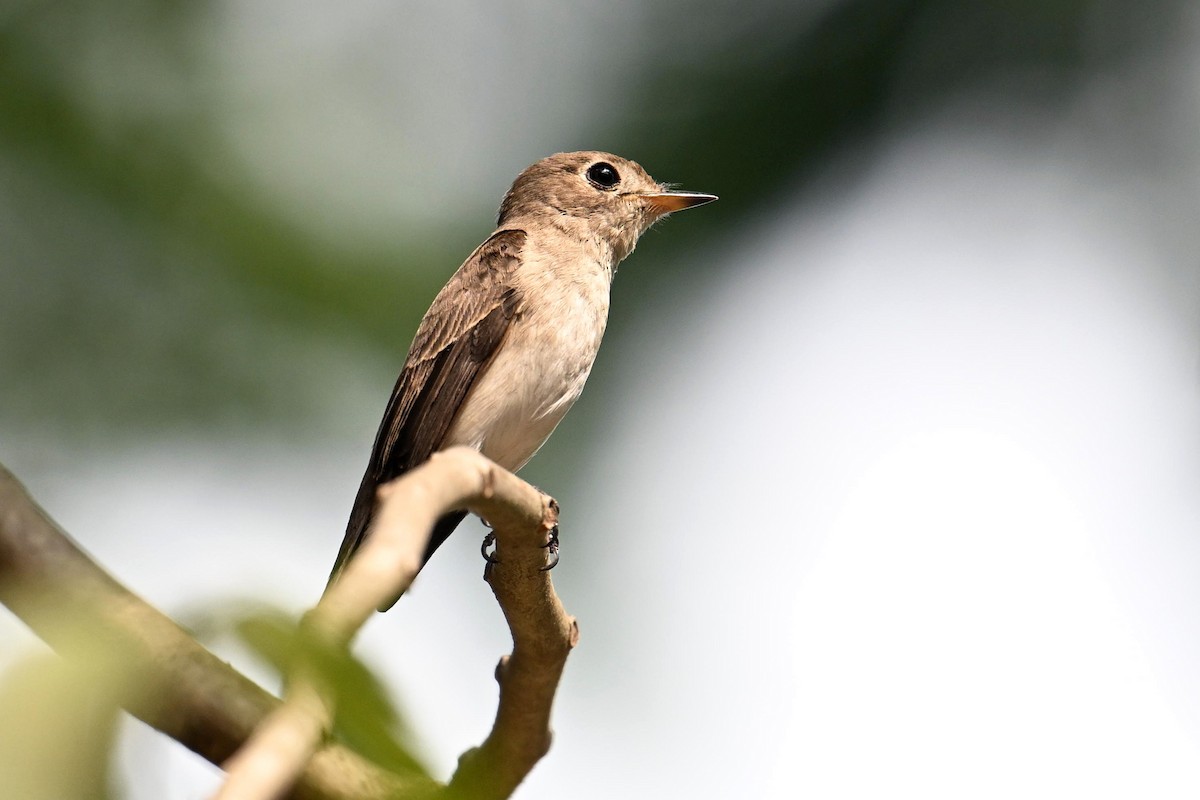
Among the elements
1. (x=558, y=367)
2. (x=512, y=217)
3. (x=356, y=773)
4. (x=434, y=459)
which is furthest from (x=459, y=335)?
(x=356, y=773)

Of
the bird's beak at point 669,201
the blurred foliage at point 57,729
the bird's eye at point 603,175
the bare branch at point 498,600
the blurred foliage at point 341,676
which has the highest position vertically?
the bird's eye at point 603,175

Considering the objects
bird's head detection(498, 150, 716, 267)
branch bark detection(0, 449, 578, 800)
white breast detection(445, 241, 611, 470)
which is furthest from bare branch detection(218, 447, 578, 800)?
bird's head detection(498, 150, 716, 267)

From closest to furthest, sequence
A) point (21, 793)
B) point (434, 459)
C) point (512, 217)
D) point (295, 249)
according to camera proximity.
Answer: point (21, 793), point (295, 249), point (434, 459), point (512, 217)

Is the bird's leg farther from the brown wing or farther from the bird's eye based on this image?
the bird's eye

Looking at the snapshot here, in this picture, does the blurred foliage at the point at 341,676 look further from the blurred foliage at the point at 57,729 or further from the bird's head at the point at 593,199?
the bird's head at the point at 593,199

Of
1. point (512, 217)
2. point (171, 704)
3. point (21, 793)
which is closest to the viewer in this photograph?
point (21, 793)

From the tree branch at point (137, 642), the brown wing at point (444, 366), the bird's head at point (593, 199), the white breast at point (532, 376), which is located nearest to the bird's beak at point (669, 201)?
the bird's head at point (593, 199)

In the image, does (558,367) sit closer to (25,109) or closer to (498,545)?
(498,545)
